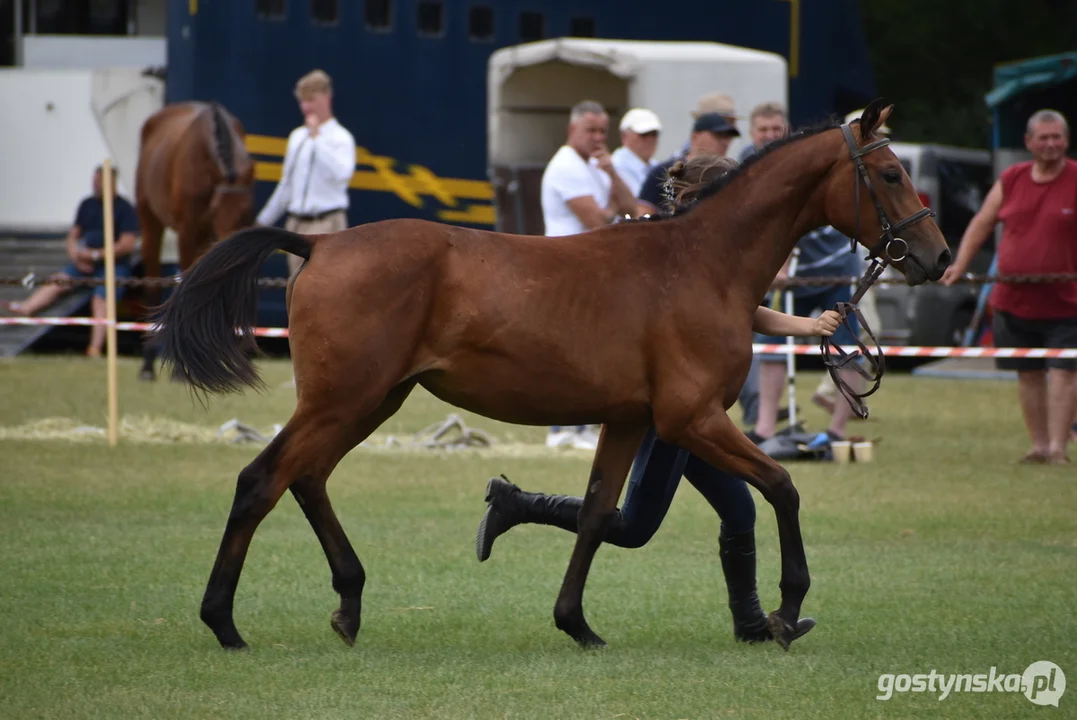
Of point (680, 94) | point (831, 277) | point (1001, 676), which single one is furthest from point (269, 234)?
point (680, 94)

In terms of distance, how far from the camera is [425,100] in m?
19.0

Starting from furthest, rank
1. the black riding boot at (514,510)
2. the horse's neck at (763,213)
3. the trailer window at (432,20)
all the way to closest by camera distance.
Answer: the trailer window at (432,20) < the black riding boot at (514,510) < the horse's neck at (763,213)

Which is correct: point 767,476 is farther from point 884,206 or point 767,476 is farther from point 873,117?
point 873,117

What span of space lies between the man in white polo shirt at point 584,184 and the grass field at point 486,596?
168 cm

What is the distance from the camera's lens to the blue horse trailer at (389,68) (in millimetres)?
18156

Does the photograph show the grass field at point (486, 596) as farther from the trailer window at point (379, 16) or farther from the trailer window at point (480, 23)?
the trailer window at point (480, 23)

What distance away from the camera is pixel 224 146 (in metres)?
15.5

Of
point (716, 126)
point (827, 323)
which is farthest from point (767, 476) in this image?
point (716, 126)

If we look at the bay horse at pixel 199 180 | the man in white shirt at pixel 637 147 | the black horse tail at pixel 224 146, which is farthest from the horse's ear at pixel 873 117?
the black horse tail at pixel 224 146

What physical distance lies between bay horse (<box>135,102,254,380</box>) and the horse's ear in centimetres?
1003

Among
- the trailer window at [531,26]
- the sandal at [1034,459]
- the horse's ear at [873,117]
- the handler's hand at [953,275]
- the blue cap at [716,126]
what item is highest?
the trailer window at [531,26]

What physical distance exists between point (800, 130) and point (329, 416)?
2.15 metres

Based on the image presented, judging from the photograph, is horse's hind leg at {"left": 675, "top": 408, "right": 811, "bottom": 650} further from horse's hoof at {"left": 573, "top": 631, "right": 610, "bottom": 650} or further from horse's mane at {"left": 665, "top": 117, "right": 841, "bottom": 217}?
horse's mane at {"left": 665, "top": 117, "right": 841, "bottom": 217}

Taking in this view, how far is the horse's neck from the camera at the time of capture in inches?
247
